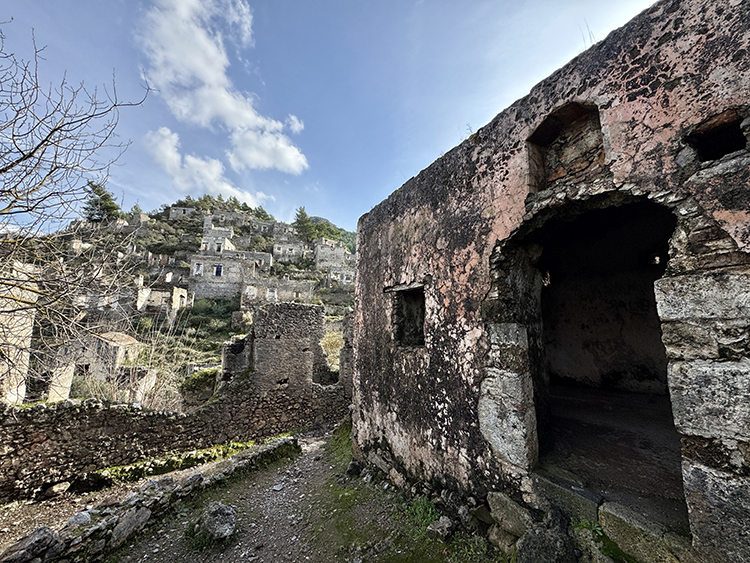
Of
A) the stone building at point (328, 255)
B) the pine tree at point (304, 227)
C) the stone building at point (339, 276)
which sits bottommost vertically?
the stone building at point (339, 276)

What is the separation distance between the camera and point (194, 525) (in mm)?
4156

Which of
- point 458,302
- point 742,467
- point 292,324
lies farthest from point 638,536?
point 292,324

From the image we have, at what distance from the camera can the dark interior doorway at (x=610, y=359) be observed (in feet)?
9.08

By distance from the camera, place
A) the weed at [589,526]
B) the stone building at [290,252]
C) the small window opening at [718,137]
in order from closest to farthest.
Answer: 1. the small window opening at [718,137]
2. the weed at [589,526]
3. the stone building at [290,252]

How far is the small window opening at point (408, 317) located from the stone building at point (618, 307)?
31 millimetres

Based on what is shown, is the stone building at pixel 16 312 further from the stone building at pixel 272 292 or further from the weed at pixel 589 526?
the stone building at pixel 272 292

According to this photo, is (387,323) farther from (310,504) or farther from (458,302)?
(310,504)

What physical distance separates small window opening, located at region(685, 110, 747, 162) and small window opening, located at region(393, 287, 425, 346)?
3.09 meters

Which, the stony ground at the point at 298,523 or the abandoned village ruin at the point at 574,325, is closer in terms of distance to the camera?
the abandoned village ruin at the point at 574,325

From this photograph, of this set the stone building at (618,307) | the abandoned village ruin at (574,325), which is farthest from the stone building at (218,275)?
the stone building at (618,307)

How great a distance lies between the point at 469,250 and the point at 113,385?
42.3ft

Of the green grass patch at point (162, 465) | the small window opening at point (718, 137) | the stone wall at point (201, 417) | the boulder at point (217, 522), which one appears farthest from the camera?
the green grass patch at point (162, 465)

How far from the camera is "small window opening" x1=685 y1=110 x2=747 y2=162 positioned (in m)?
1.96

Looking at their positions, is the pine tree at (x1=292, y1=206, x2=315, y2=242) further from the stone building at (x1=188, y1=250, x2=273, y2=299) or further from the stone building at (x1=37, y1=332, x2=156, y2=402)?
the stone building at (x1=37, y1=332, x2=156, y2=402)
